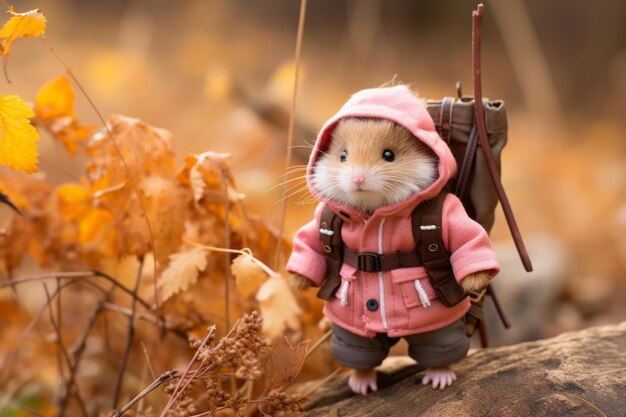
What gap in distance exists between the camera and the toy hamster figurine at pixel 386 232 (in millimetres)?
1812

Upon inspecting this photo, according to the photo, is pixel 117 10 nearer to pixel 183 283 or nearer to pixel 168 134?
pixel 168 134

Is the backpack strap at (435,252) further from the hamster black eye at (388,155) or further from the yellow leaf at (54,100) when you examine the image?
the yellow leaf at (54,100)

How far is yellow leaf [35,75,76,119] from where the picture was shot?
2399mm

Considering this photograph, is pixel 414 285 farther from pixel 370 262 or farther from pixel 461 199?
pixel 461 199

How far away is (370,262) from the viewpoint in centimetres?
191

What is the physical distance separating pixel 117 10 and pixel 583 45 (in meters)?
5.63

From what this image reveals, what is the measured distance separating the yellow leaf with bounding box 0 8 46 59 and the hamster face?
2.81 feet

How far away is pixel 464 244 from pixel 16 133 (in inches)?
49.5

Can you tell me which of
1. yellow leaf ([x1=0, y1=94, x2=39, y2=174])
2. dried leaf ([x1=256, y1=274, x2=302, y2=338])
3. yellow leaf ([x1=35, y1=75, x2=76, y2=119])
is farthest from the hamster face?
yellow leaf ([x1=35, y1=75, x2=76, y2=119])

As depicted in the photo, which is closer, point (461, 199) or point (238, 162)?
point (461, 199)

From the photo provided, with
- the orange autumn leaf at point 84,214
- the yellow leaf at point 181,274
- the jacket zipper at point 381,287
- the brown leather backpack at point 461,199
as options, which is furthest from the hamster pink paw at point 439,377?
the orange autumn leaf at point 84,214

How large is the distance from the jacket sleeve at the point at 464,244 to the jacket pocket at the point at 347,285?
0.29 meters

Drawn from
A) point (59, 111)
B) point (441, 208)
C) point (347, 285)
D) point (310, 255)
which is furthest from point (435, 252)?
point (59, 111)

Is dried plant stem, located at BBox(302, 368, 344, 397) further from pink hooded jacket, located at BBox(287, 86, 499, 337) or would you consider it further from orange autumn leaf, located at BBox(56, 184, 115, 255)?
orange autumn leaf, located at BBox(56, 184, 115, 255)
